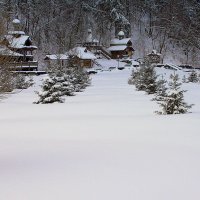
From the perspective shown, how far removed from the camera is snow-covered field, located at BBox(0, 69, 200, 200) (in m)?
6.62

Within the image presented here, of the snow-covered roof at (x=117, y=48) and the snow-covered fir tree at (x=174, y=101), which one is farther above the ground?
the snow-covered roof at (x=117, y=48)

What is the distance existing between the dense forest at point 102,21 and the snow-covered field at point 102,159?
226 feet

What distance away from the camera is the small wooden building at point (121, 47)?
81.9 meters

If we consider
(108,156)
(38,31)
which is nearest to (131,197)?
(108,156)

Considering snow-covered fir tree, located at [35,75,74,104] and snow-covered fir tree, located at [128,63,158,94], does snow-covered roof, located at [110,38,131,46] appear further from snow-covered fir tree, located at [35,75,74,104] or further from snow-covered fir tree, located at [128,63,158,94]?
snow-covered fir tree, located at [35,75,74,104]

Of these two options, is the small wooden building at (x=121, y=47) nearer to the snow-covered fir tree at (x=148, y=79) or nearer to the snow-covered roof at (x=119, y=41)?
the snow-covered roof at (x=119, y=41)

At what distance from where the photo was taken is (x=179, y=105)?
1569 centimetres

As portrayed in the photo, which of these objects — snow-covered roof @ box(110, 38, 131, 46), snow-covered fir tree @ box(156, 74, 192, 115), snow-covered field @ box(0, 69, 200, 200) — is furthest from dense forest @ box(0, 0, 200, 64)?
snow-covered field @ box(0, 69, 200, 200)

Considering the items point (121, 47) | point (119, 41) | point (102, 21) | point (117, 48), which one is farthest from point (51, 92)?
point (102, 21)

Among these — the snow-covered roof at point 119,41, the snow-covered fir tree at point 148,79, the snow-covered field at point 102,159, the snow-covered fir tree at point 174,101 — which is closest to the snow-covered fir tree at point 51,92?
the snow-covered fir tree at point 148,79

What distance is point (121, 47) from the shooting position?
81688 mm

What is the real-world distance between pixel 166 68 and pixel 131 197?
2537 inches

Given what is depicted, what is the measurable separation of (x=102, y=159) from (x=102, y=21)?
3262 inches

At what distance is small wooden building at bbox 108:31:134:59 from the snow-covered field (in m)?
68.4
